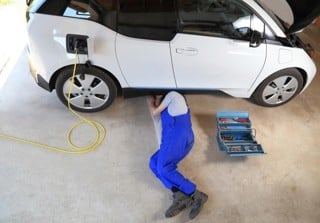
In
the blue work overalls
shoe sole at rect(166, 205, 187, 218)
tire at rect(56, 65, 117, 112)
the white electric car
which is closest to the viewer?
shoe sole at rect(166, 205, 187, 218)

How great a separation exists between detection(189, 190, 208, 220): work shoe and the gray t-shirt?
64 cm

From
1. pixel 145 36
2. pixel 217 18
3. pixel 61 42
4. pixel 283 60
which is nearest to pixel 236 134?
pixel 283 60

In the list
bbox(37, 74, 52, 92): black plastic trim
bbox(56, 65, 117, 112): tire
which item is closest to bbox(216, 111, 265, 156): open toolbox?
bbox(56, 65, 117, 112): tire

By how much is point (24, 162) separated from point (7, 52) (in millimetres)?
1796

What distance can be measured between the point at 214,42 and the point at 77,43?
1.14 m

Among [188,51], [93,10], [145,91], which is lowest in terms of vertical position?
[145,91]

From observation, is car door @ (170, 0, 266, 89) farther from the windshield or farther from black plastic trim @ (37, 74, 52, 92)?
black plastic trim @ (37, 74, 52, 92)

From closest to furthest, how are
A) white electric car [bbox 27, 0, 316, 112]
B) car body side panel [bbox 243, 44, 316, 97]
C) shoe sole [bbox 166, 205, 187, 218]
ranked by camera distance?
shoe sole [bbox 166, 205, 187, 218], white electric car [bbox 27, 0, 316, 112], car body side panel [bbox 243, 44, 316, 97]

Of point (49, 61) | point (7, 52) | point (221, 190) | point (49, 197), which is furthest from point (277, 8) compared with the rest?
point (7, 52)

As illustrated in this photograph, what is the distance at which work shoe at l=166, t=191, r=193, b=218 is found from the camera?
2.19 meters

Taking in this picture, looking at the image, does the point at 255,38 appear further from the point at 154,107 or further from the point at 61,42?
the point at 61,42

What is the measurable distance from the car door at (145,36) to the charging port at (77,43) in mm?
263

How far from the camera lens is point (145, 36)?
251 centimetres

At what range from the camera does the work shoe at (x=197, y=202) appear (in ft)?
7.22
